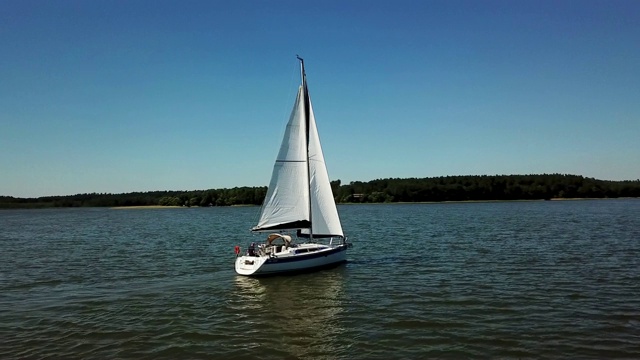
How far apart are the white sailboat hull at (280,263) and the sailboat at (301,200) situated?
70mm

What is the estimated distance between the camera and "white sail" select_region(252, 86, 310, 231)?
30.2 meters

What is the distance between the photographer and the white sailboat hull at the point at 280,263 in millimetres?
27266

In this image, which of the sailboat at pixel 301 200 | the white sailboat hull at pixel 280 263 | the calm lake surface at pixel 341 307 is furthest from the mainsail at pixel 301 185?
the calm lake surface at pixel 341 307

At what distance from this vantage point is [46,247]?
157ft

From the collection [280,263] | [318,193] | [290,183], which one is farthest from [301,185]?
[280,263]

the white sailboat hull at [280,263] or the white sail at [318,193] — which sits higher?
the white sail at [318,193]

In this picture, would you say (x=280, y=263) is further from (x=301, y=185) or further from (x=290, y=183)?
(x=301, y=185)

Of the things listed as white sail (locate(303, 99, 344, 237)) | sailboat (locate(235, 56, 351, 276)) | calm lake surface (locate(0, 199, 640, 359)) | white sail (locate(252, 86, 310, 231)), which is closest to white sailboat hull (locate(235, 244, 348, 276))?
sailboat (locate(235, 56, 351, 276))

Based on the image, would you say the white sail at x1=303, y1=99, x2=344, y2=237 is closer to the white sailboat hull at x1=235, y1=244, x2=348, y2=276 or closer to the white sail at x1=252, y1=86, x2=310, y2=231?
the white sail at x1=252, y1=86, x2=310, y2=231

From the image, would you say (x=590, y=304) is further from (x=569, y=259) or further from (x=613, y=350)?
(x=569, y=259)

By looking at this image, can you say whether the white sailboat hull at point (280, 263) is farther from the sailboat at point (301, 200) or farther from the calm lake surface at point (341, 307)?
the calm lake surface at point (341, 307)

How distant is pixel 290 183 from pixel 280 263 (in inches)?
208

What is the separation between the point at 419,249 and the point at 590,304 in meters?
20.0

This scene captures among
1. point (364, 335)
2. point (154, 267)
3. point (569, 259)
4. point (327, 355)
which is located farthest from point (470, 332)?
point (154, 267)
